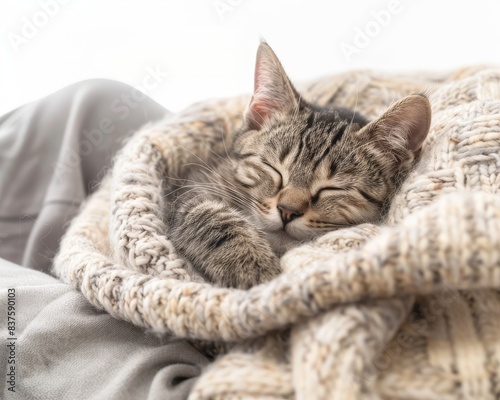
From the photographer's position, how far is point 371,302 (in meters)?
0.64

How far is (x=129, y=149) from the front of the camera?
1200 millimetres

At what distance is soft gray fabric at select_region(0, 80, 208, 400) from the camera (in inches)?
31.4

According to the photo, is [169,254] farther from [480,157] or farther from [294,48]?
[294,48]

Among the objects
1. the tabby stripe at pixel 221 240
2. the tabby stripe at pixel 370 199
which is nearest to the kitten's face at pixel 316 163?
the tabby stripe at pixel 370 199

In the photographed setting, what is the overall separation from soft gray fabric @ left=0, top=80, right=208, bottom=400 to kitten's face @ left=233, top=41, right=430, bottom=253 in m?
0.37

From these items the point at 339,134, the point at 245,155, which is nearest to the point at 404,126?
the point at 339,134

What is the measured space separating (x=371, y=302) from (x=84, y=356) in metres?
0.52

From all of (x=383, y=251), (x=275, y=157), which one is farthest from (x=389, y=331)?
(x=275, y=157)

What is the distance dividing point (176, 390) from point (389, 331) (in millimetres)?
333

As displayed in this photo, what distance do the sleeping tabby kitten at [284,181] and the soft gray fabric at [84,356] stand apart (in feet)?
Result: 0.61

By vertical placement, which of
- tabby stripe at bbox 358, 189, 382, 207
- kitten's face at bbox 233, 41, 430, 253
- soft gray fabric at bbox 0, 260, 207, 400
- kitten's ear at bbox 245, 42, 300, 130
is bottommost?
soft gray fabric at bbox 0, 260, 207, 400

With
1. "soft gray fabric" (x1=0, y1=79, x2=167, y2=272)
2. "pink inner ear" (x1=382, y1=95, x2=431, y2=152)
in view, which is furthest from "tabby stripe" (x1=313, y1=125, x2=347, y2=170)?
"soft gray fabric" (x1=0, y1=79, x2=167, y2=272)

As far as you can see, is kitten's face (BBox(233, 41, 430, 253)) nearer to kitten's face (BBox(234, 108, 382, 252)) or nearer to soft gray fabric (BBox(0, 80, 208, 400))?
kitten's face (BBox(234, 108, 382, 252))

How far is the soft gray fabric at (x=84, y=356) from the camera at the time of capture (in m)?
0.77
